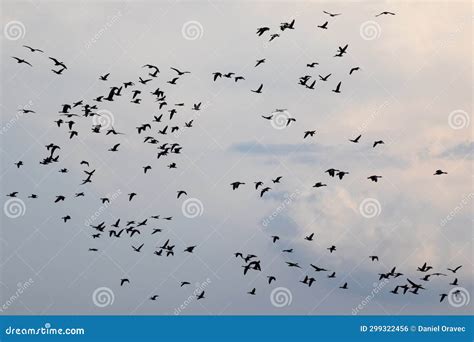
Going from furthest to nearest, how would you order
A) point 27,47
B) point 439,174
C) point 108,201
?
point 108,201
point 439,174
point 27,47

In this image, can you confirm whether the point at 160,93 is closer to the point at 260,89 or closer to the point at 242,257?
the point at 260,89

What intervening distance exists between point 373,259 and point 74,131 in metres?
34.9

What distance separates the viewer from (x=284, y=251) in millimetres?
98188

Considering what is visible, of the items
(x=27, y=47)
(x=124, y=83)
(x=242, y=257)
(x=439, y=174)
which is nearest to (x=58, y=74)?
(x=27, y=47)

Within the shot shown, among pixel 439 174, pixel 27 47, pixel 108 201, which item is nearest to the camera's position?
pixel 27 47

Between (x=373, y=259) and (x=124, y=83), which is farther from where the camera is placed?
(x=373, y=259)

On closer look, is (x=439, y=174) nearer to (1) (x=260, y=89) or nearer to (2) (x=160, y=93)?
(1) (x=260, y=89)

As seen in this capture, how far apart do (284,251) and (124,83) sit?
23.5 meters

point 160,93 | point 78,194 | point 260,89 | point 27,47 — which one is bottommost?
point 78,194

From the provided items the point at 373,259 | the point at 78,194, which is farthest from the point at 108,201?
the point at 373,259

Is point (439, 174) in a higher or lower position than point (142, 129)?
higher

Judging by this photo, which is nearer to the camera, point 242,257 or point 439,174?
point 439,174

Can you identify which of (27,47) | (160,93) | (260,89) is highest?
(260,89)

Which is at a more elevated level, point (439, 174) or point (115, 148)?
point (439, 174)
